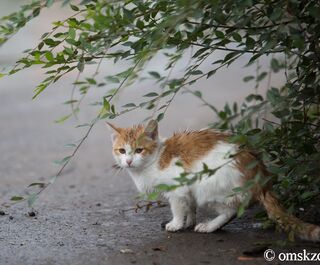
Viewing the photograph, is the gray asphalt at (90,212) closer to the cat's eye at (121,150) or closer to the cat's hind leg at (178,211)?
the cat's hind leg at (178,211)

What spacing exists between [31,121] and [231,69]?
504 cm

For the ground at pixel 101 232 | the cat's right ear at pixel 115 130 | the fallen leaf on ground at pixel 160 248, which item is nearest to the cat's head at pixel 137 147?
the cat's right ear at pixel 115 130

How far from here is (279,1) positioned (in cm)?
360

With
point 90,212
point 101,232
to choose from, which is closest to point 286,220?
point 101,232

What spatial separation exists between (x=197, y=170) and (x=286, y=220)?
0.70 meters

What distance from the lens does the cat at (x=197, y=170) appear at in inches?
159

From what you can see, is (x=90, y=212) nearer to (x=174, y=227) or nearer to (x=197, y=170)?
(x=174, y=227)

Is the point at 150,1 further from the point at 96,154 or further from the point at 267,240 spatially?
the point at 96,154

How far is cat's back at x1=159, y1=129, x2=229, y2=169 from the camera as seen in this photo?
171 inches

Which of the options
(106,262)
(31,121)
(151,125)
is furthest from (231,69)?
(106,262)

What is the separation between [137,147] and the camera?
462cm

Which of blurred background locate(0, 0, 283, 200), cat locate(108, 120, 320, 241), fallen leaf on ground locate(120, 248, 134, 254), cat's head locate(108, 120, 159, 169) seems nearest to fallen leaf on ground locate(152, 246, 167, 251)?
fallen leaf on ground locate(120, 248, 134, 254)

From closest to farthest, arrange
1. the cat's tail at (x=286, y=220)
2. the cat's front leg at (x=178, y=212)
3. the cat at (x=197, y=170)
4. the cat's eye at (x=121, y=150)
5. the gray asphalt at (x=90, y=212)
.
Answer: the cat's tail at (x=286, y=220) < the gray asphalt at (x=90, y=212) < the cat at (x=197, y=170) < the cat's front leg at (x=178, y=212) < the cat's eye at (x=121, y=150)

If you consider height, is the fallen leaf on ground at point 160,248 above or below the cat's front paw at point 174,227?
→ above
